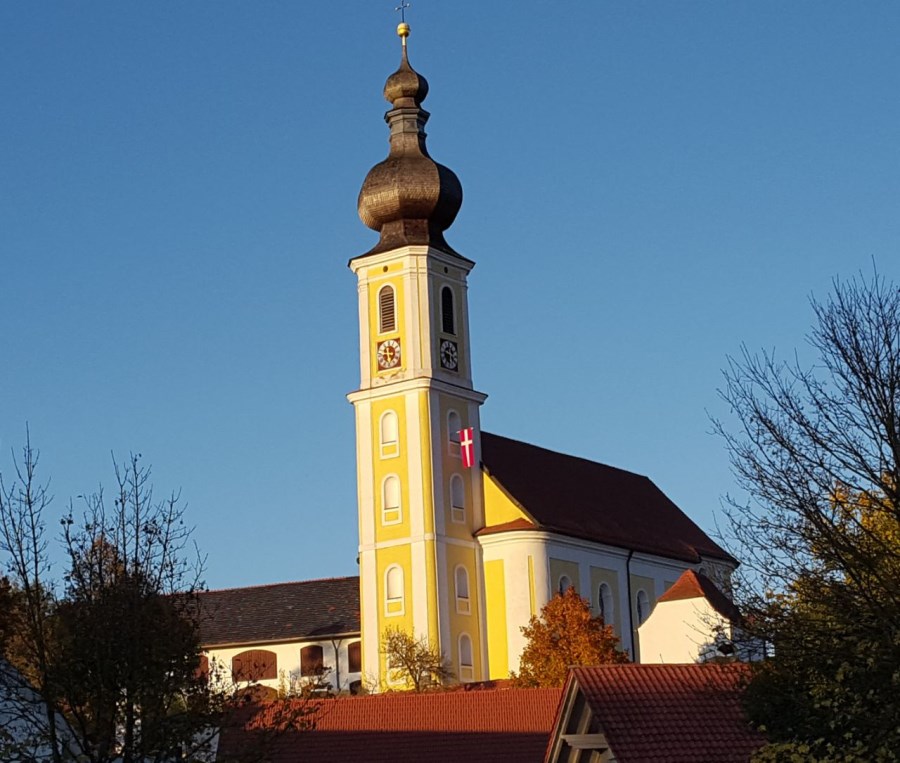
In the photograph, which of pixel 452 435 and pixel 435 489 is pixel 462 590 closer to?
pixel 435 489

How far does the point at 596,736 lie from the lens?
88.4 ft

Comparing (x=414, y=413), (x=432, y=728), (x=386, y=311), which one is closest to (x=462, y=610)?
(x=414, y=413)

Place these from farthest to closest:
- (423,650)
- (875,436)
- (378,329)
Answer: (378,329)
(423,650)
(875,436)

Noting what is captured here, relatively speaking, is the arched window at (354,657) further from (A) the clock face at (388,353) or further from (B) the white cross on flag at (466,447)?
(A) the clock face at (388,353)

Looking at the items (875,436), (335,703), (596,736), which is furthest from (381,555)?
(875,436)

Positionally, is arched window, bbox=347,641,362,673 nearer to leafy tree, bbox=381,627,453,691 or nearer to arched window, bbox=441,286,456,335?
leafy tree, bbox=381,627,453,691

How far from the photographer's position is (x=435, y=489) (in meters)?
63.3

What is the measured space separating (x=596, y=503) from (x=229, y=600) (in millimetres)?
17020

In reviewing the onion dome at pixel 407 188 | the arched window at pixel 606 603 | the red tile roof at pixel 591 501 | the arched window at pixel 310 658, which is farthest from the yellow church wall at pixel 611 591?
the onion dome at pixel 407 188

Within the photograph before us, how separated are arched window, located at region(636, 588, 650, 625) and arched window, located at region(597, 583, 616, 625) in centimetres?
212

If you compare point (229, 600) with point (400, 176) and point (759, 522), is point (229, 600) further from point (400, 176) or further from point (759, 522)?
point (759, 522)

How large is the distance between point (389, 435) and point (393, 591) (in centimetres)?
557

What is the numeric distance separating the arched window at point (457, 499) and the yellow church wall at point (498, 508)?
114 centimetres

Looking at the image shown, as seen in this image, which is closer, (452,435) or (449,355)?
(452,435)
